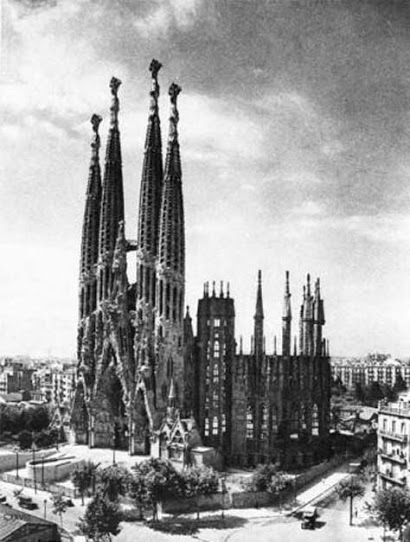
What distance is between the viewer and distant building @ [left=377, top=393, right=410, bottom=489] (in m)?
19.7

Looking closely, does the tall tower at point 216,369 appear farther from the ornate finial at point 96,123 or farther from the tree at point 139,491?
the tree at point 139,491

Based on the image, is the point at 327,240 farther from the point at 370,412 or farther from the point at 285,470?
the point at 370,412

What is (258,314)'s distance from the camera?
26500 millimetres

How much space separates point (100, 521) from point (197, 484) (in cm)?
399

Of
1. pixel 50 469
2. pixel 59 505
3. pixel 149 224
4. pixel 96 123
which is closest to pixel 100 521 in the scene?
pixel 59 505

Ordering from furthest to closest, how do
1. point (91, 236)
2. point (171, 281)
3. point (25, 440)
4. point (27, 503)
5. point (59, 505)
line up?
1. point (91, 236)
2. point (25, 440)
3. point (171, 281)
4. point (27, 503)
5. point (59, 505)

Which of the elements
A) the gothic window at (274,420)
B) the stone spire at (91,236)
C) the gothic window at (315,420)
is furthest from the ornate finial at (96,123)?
the gothic window at (315,420)

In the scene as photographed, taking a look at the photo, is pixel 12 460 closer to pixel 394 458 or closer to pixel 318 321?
pixel 318 321

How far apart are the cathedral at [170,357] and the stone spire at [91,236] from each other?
0.24ft

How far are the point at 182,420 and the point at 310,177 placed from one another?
36.7 ft

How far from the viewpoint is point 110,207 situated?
1147 inches

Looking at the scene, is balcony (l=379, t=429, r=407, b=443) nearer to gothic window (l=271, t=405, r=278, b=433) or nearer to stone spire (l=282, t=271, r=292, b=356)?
gothic window (l=271, t=405, r=278, b=433)

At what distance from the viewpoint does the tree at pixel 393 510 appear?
15.9 meters

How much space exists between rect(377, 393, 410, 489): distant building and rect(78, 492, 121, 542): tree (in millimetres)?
8495
